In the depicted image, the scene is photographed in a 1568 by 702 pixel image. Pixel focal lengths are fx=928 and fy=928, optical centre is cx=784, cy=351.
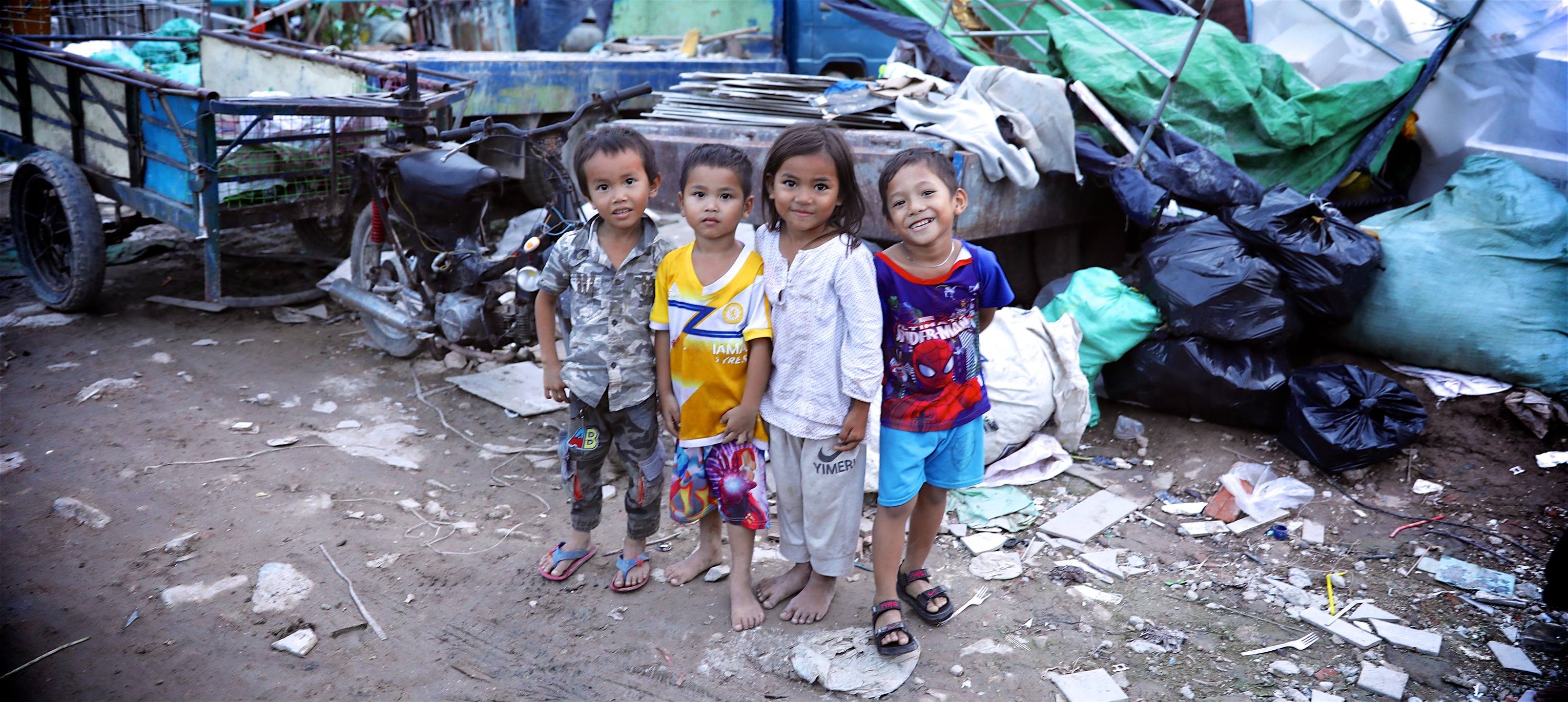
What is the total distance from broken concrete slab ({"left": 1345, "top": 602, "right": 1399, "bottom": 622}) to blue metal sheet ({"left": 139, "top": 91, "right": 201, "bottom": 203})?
15.8 feet

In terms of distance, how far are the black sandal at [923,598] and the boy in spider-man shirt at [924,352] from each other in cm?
11

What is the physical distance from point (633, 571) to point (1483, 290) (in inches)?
134

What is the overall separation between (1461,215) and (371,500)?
14.4ft

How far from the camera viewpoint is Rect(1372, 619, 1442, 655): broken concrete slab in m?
2.54

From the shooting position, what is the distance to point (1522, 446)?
3.47 meters

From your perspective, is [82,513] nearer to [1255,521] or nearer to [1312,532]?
[1255,521]

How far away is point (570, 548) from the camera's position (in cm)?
281

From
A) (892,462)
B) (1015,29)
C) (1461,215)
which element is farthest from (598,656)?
(1015,29)

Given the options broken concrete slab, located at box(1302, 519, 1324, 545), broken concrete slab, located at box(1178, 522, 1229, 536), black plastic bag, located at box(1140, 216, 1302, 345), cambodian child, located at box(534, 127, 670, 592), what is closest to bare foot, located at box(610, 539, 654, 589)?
cambodian child, located at box(534, 127, 670, 592)

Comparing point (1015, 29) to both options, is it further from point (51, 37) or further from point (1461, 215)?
point (51, 37)

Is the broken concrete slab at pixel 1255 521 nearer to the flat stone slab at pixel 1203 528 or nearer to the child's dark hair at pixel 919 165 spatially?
the flat stone slab at pixel 1203 528

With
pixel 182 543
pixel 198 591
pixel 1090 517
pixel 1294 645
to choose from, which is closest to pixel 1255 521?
pixel 1090 517

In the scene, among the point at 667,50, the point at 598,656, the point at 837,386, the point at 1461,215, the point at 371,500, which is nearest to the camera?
the point at 837,386

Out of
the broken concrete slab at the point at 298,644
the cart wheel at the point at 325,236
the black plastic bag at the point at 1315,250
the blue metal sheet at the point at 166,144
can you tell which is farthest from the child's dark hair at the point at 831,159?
the cart wheel at the point at 325,236
